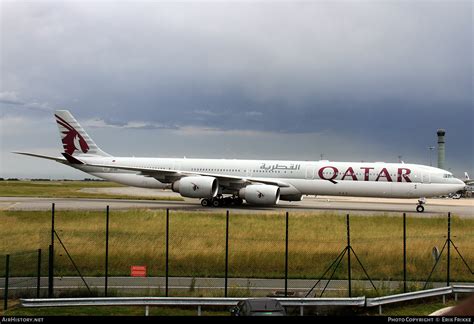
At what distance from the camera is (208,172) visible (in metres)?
40.6

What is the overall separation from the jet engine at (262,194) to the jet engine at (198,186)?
7.98ft

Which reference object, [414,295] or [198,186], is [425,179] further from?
[414,295]

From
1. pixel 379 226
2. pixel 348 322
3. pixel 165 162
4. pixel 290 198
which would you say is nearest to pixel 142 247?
pixel 379 226

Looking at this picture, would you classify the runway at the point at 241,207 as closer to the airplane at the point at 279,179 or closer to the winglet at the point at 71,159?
the airplane at the point at 279,179

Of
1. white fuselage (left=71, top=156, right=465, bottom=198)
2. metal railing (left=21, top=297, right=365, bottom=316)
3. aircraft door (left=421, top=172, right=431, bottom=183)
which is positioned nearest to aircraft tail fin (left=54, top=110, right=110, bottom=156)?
white fuselage (left=71, top=156, right=465, bottom=198)

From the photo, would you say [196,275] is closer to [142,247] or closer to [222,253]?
[222,253]

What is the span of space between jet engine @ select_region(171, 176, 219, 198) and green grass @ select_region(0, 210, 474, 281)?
22.6 feet

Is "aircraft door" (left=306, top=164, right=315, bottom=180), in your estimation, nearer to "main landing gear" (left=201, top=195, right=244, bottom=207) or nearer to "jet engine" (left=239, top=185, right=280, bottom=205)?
"jet engine" (left=239, top=185, right=280, bottom=205)

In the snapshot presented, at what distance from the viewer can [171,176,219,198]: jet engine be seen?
3512 centimetres

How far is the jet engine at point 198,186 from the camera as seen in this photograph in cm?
3512

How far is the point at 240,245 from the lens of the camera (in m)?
19.6

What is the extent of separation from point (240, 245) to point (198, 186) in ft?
52.0

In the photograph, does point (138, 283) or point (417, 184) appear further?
point (417, 184)

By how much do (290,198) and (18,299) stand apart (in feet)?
90.6
